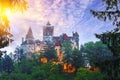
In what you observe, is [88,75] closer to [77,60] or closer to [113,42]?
[77,60]

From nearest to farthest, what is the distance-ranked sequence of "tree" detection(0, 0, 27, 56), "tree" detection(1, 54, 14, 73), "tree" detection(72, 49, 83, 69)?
"tree" detection(0, 0, 27, 56) < "tree" detection(72, 49, 83, 69) < "tree" detection(1, 54, 14, 73)

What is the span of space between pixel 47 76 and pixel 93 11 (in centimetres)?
6853

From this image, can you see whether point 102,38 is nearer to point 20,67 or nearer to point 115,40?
point 115,40

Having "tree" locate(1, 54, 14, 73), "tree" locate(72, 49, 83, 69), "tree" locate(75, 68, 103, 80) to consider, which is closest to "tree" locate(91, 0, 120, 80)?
"tree" locate(75, 68, 103, 80)

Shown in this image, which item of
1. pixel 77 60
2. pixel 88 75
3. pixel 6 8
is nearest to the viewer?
pixel 6 8

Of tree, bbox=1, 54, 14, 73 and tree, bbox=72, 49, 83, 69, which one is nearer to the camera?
tree, bbox=72, 49, 83, 69

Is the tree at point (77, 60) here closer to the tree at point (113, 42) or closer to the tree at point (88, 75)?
the tree at point (88, 75)

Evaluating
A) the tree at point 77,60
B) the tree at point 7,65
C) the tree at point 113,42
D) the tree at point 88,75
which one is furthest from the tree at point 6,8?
the tree at point 7,65

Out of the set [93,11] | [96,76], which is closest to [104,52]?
[96,76]

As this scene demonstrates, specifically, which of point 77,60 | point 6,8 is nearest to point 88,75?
point 77,60

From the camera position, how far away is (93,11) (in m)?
18.9

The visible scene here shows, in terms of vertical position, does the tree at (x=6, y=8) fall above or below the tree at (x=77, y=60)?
below

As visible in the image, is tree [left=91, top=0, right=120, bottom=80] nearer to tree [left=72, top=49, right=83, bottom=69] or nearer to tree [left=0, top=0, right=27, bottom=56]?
tree [left=0, top=0, right=27, bottom=56]

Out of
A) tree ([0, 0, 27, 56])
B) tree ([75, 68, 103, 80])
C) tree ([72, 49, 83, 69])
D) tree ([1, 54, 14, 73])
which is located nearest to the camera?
tree ([0, 0, 27, 56])
